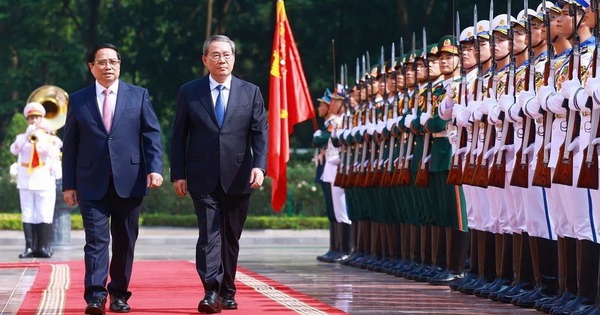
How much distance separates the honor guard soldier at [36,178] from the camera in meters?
20.2

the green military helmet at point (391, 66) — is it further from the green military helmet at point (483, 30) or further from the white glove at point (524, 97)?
the white glove at point (524, 97)

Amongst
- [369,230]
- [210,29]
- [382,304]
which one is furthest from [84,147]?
[210,29]

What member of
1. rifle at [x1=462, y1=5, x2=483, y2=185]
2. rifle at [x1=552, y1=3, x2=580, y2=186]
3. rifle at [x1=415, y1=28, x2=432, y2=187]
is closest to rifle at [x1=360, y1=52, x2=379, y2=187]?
rifle at [x1=415, y1=28, x2=432, y2=187]

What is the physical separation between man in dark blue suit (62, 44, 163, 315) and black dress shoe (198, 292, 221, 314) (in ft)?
1.90

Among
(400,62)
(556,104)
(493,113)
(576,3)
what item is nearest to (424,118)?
(400,62)

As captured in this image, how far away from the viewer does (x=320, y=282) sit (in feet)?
45.4

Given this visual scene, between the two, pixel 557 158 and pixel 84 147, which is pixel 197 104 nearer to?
pixel 84 147

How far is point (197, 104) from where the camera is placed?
10.5 metres

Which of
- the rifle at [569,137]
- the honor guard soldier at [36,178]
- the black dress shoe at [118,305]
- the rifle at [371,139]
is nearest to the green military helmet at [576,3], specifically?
the rifle at [569,137]

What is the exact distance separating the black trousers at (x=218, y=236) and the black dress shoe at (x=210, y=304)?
0.06 metres

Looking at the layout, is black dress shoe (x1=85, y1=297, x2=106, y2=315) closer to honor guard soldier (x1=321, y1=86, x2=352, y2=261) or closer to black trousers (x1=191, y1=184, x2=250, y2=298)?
black trousers (x1=191, y1=184, x2=250, y2=298)

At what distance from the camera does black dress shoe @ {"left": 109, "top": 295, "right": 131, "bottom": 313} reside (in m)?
10.3

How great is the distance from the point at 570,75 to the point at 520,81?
133 centimetres

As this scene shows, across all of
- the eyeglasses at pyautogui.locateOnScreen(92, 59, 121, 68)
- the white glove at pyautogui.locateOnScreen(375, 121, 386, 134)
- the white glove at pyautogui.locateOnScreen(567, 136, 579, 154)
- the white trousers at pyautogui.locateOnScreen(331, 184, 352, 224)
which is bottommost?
the white trousers at pyautogui.locateOnScreen(331, 184, 352, 224)
